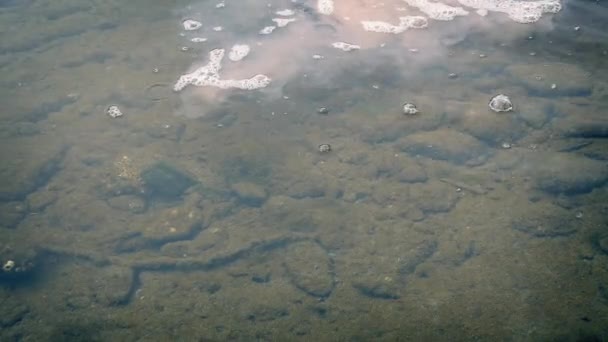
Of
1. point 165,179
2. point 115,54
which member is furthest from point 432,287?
point 115,54

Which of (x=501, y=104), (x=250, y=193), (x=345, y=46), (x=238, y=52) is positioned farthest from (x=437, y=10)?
(x=250, y=193)

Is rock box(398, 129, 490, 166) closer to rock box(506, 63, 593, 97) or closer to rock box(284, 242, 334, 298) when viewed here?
rock box(506, 63, 593, 97)

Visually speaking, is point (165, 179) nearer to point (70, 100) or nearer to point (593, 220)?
point (70, 100)

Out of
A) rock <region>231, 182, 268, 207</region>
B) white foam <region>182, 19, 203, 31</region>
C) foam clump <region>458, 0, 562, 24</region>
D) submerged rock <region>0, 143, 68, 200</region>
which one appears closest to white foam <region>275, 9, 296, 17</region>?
white foam <region>182, 19, 203, 31</region>

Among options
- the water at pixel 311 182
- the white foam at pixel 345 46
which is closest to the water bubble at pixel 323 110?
the water at pixel 311 182

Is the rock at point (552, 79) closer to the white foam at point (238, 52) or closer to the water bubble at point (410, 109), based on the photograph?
the water bubble at point (410, 109)
